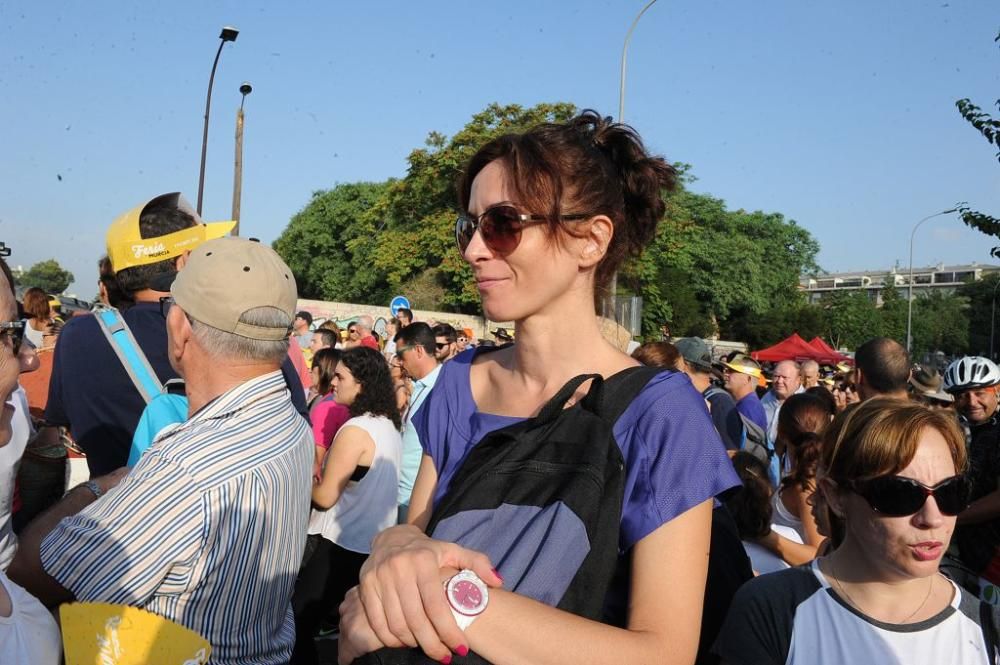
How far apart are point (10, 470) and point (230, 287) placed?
743 mm

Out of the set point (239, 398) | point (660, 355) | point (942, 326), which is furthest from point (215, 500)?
point (942, 326)

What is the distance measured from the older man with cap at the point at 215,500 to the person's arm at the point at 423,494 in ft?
1.78

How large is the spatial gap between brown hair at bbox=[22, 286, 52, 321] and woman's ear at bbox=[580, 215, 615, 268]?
24.8ft

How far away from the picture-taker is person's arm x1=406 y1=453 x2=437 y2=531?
1.74m

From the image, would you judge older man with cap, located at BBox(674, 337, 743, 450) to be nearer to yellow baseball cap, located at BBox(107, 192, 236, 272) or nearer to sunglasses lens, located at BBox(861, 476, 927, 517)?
sunglasses lens, located at BBox(861, 476, 927, 517)

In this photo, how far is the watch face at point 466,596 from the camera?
120cm

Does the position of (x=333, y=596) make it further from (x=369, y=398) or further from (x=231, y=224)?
(x=231, y=224)

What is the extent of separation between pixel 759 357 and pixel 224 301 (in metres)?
34.4

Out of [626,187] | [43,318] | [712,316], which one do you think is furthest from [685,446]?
[712,316]

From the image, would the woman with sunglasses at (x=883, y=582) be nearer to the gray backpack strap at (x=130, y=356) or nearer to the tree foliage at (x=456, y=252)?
the gray backpack strap at (x=130, y=356)

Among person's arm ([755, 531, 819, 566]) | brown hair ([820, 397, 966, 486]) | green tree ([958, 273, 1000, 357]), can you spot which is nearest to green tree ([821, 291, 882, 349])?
green tree ([958, 273, 1000, 357])

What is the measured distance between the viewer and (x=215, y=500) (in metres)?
1.99

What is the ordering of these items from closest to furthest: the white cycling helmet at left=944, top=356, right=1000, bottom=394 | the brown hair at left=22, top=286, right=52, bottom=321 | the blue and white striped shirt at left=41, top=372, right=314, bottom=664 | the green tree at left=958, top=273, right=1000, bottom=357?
1. the blue and white striped shirt at left=41, top=372, right=314, bottom=664
2. the white cycling helmet at left=944, top=356, right=1000, bottom=394
3. the brown hair at left=22, top=286, right=52, bottom=321
4. the green tree at left=958, top=273, right=1000, bottom=357

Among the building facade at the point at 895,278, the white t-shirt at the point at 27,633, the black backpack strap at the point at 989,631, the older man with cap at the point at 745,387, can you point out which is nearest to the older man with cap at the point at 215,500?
the white t-shirt at the point at 27,633
